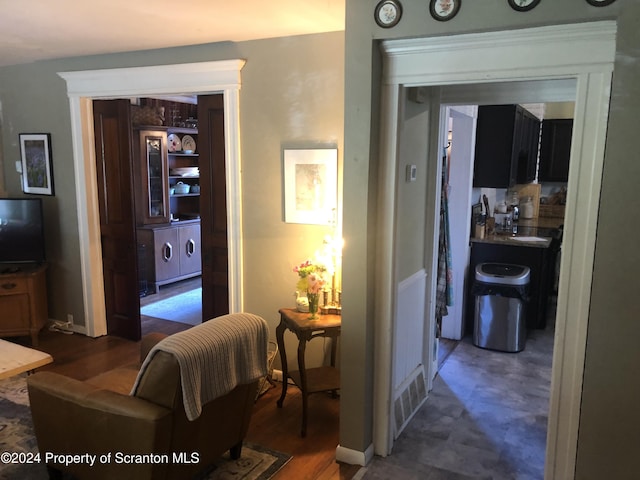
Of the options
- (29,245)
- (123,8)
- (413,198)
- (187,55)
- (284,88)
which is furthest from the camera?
(29,245)

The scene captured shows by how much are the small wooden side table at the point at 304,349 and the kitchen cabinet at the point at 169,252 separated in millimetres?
3150

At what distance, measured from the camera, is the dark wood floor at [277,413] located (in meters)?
2.78

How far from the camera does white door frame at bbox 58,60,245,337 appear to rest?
362 cm

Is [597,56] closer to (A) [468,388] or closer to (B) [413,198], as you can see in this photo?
(B) [413,198]

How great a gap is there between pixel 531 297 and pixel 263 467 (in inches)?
A: 123

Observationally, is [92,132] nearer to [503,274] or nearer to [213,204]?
[213,204]

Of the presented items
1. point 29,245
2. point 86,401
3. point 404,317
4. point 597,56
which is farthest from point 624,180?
point 29,245

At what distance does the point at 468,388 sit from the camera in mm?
3760

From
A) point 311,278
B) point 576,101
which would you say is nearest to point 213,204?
point 311,278

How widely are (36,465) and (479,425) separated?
258 centimetres

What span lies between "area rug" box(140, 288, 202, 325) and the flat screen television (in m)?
1.38

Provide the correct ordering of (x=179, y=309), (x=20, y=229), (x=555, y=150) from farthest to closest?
(x=555, y=150), (x=179, y=309), (x=20, y=229)

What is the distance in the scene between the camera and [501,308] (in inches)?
172

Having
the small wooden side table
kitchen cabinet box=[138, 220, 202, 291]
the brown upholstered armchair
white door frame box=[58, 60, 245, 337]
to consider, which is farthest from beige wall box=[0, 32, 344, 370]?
kitchen cabinet box=[138, 220, 202, 291]
